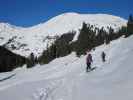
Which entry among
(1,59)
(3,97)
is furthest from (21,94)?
(1,59)

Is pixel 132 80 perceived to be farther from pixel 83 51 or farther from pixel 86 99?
pixel 83 51

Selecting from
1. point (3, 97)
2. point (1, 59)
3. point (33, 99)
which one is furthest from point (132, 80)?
point (1, 59)

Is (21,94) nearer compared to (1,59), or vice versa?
(21,94)

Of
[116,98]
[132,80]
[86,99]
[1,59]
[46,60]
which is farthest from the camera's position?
Result: [1,59]

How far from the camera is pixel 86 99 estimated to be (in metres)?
11.8

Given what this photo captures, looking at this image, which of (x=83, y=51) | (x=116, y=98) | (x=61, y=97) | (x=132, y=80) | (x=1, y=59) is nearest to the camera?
(x=116, y=98)

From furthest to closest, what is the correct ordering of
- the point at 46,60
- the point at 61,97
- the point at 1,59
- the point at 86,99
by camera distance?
1. the point at 1,59
2. the point at 46,60
3. the point at 61,97
4. the point at 86,99

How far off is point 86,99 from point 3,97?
4471mm

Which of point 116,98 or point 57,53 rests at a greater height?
point 57,53

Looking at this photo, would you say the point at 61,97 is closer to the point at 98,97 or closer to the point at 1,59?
the point at 98,97

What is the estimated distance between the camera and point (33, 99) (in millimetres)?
12453

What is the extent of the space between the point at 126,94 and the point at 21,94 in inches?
227

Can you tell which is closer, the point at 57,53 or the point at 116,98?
the point at 116,98

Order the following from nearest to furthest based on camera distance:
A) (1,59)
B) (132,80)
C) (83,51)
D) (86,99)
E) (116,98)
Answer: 1. (116,98)
2. (86,99)
3. (132,80)
4. (83,51)
5. (1,59)
